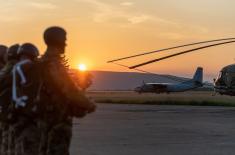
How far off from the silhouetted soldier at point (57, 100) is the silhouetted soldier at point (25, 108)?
0.08 m

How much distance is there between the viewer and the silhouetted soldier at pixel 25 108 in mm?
5660

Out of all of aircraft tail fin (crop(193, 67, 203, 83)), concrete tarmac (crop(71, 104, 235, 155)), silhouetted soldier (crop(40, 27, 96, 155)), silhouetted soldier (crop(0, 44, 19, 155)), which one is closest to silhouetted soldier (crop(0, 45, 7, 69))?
silhouetted soldier (crop(0, 44, 19, 155))

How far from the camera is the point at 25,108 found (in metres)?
5.67

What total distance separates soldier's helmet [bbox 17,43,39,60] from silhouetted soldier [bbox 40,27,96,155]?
0.23m

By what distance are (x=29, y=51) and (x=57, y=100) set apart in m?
0.63

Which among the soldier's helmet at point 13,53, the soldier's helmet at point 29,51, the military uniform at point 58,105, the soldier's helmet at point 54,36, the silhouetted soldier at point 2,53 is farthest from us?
the silhouetted soldier at point 2,53

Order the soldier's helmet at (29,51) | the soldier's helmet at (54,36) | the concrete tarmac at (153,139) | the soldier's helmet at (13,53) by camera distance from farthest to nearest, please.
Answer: the concrete tarmac at (153,139), the soldier's helmet at (13,53), the soldier's helmet at (29,51), the soldier's helmet at (54,36)

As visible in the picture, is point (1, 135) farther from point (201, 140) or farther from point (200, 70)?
point (200, 70)

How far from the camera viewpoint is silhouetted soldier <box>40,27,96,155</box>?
5.61m

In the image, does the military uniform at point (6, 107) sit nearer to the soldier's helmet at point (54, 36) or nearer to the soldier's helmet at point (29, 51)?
the soldier's helmet at point (29, 51)

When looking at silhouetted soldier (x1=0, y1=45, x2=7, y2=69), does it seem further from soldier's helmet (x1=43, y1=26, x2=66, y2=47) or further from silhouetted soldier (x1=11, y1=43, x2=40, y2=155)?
soldier's helmet (x1=43, y1=26, x2=66, y2=47)

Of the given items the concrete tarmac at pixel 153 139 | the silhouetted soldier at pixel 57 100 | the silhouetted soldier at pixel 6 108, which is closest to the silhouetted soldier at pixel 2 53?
the silhouetted soldier at pixel 6 108

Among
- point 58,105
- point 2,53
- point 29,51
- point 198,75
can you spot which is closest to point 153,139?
point 2,53

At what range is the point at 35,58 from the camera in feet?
19.5
